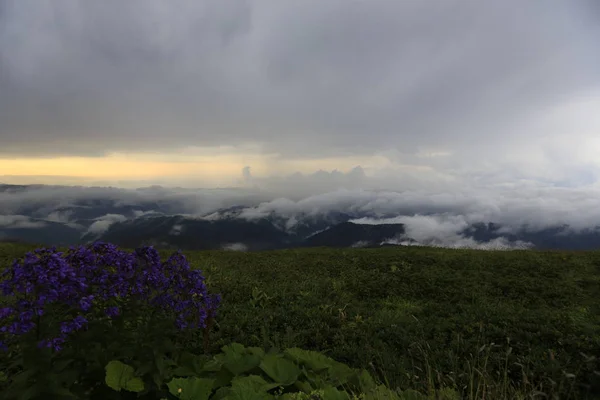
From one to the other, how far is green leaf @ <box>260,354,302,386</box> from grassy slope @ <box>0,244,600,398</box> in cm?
110

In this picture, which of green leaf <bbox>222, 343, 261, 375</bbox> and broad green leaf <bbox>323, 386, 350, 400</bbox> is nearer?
broad green leaf <bbox>323, 386, 350, 400</bbox>

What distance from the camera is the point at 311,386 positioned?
5145mm

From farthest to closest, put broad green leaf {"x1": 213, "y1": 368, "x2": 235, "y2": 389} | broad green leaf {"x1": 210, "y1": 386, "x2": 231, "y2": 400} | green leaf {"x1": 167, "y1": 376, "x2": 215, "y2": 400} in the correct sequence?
broad green leaf {"x1": 213, "y1": 368, "x2": 235, "y2": 389}
broad green leaf {"x1": 210, "y1": 386, "x2": 231, "y2": 400}
green leaf {"x1": 167, "y1": 376, "x2": 215, "y2": 400}

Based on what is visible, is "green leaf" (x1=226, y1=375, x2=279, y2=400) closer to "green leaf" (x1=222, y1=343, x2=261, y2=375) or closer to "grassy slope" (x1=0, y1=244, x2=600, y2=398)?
"green leaf" (x1=222, y1=343, x2=261, y2=375)

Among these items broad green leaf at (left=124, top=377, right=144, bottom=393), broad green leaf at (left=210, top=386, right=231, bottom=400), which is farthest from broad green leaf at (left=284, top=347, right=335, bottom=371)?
broad green leaf at (left=124, top=377, right=144, bottom=393)

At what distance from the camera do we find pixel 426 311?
411 inches

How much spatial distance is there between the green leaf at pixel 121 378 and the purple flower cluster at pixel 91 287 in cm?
56

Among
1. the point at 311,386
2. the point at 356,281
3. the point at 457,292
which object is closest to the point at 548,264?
the point at 457,292

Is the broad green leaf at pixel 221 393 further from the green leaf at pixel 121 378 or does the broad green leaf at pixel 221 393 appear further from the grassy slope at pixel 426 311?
the grassy slope at pixel 426 311

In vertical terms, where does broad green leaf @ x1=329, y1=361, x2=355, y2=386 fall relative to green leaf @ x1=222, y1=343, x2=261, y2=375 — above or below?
below

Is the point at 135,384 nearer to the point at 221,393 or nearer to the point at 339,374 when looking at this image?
the point at 221,393

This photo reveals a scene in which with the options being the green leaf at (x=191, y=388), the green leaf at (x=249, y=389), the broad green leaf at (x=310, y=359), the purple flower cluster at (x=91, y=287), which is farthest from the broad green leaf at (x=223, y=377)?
the broad green leaf at (x=310, y=359)

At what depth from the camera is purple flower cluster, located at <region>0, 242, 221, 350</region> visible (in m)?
3.62

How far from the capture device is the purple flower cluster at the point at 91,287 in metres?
3.62
